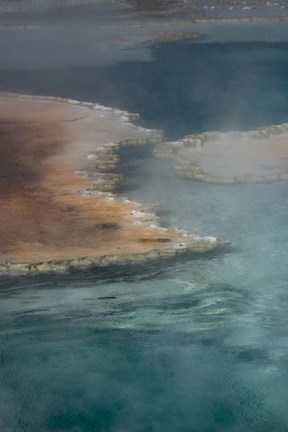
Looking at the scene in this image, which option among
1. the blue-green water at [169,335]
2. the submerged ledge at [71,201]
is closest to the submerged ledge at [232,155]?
the blue-green water at [169,335]

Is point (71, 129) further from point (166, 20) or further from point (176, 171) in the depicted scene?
point (166, 20)

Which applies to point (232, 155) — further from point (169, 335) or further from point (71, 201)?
point (169, 335)

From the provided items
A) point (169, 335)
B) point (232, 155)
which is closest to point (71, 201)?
point (232, 155)

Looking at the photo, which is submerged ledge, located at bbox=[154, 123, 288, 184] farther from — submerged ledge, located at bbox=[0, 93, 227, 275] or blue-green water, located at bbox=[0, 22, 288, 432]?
submerged ledge, located at bbox=[0, 93, 227, 275]

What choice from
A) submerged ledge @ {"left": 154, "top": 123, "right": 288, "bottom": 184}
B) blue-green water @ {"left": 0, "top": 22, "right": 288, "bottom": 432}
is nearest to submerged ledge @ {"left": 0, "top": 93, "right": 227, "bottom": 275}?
blue-green water @ {"left": 0, "top": 22, "right": 288, "bottom": 432}

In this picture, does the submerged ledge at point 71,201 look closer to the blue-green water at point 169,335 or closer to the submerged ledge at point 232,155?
the blue-green water at point 169,335

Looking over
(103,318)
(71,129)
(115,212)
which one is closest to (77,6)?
(71,129)
